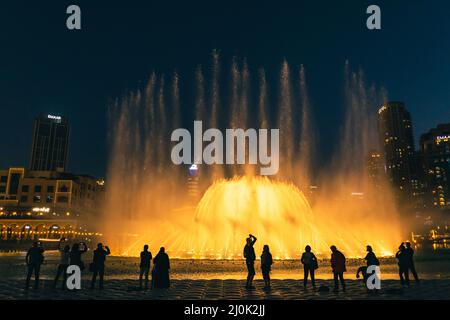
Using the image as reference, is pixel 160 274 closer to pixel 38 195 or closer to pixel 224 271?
pixel 224 271

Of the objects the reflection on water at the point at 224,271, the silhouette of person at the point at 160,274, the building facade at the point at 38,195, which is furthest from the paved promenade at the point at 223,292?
the building facade at the point at 38,195

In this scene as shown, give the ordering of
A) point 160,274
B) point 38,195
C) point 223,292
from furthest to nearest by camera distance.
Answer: point 38,195 → point 160,274 → point 223,292

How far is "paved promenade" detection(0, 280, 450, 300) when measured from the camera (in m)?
12.3

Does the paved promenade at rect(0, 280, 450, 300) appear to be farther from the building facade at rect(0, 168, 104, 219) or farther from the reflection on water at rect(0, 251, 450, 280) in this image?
the building facade at rect(0, 168, 104, 219)

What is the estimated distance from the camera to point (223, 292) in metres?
13.5

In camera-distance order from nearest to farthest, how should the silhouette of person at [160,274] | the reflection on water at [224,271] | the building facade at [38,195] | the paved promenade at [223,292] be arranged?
the paved promenade at [223,292] < the silhouette of person at [160,274] < the reflection on water at [224,271] < the building facade at [38,195]

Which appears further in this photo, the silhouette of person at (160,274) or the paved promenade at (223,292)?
the silhouette of person at (160,274)

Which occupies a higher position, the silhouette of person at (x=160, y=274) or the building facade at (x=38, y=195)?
the building facade at (x=38, y=195)

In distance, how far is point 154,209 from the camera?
6222cm

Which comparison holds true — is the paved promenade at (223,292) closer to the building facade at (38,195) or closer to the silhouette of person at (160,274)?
the silhouette of person at (160,274)

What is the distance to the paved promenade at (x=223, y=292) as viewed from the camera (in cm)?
1234

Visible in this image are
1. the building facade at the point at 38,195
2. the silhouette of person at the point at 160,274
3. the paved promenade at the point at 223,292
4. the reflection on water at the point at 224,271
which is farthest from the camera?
the building facade at the point at 38,195

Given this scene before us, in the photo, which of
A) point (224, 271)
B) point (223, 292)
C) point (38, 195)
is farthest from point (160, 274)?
point (38, 195)
